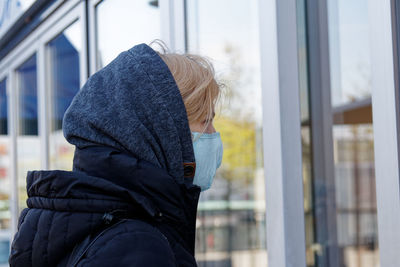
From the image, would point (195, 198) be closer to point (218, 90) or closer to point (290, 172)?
point (218, 90)

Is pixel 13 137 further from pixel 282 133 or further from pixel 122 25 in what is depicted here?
pixel 282 133

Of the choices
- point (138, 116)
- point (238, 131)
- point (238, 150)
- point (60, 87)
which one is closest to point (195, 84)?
point (138, 116)

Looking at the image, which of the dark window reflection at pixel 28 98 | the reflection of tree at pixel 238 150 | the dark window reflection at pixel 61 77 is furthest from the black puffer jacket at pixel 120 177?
the reflection of tree at pixel 238 150

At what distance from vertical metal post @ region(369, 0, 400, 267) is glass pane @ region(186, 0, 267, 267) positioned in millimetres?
4453

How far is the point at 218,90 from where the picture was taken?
3.79 feet

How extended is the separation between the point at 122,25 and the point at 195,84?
1.60 m

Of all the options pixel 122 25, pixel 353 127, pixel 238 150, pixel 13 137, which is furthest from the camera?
pixel 238 150

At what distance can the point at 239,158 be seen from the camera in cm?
778

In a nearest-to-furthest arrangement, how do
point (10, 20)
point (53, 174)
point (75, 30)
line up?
1. point (53, 174)
2. point (75, 30)
3. point (10, 20)

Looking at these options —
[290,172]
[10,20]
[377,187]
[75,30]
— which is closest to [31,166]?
[10,20]

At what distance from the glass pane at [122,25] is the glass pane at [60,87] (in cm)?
63

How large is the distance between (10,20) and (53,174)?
11.0 ft

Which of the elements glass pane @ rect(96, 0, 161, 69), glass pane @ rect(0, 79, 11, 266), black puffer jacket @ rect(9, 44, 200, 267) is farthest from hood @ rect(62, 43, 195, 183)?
glass pane @ rect(0, 79, 11, 266)

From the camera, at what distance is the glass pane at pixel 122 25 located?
7.65 feet
